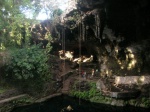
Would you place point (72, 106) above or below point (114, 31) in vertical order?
below

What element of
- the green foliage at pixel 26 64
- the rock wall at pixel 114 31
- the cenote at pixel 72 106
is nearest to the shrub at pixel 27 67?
the green foliage at pixel 26 64

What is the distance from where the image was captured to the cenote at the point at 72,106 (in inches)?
498

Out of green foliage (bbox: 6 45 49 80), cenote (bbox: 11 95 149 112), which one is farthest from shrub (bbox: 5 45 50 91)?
cenote (bbox: 11 95 149 112)

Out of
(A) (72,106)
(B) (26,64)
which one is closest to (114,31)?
(A) (72,106)

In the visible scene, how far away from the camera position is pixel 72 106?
13.6 m

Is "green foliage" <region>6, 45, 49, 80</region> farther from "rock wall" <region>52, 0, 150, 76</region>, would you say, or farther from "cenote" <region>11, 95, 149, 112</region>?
"rock wall" <region>52, 0, 150, 76</region>

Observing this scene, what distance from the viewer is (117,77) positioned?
1540 centimetres

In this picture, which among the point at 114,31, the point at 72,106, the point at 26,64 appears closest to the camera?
the point at 72,106

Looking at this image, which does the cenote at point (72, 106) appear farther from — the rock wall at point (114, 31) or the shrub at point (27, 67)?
the rock wall at point (114, 31)

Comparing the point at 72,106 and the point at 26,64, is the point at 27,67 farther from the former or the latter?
the point at 72,106

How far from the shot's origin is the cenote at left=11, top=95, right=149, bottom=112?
1265cm

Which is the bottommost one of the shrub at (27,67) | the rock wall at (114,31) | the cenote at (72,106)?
the cenote at (72,106)

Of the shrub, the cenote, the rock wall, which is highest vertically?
the rock wall

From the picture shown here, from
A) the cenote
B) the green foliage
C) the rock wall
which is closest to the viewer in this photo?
the rock wall
